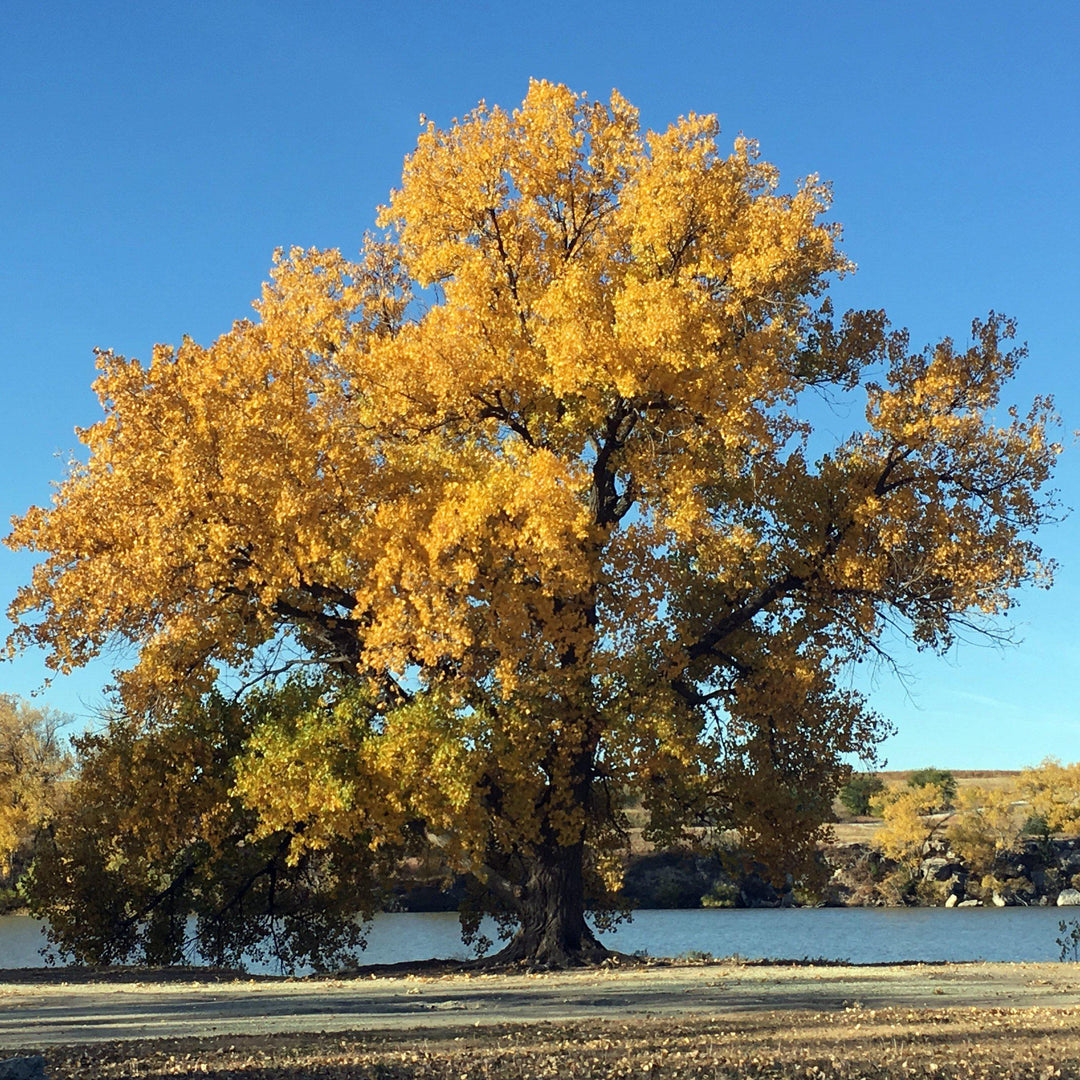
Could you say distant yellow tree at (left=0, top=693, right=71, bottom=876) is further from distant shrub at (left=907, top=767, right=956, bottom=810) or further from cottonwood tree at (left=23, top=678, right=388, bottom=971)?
distant shrub at (left=907, top=767, right=956, bottom=810)

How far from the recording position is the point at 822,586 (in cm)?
2255

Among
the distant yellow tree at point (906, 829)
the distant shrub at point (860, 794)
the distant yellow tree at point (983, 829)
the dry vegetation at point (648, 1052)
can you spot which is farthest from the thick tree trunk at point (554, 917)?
the distant shrub at point (860, 794)

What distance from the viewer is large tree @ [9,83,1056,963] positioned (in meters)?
19.2

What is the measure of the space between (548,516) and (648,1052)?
960 centimetres

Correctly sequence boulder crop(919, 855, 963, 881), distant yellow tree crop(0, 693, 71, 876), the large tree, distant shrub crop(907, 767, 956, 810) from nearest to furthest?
the large tree
distant yellow tree crop(0, 693, 71, 876)
boulder crop(919, 855, 963, 881)
distant shrub crop(907, 767, 956, 810)

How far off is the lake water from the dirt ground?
13956 mm

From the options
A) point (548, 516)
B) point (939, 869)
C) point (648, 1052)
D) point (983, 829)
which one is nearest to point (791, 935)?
Answer: point (939, 869)

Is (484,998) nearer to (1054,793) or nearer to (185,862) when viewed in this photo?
(185,862)

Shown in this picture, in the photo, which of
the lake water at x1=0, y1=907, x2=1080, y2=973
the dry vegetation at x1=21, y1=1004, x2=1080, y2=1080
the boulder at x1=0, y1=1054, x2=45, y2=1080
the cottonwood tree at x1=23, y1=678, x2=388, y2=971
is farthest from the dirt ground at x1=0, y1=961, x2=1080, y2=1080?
the lake water at x1=0, y1=907, x2=1080, y2=973

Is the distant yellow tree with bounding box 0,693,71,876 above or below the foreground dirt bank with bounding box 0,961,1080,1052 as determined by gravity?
above

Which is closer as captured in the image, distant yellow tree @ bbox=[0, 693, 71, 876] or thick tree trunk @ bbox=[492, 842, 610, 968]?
thick tree trunk @ bbox=[492, 842, 610, 968]

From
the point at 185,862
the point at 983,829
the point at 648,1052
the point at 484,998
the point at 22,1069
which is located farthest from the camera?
the point at 983,829

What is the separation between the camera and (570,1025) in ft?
40.4

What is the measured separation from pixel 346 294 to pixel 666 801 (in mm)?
12051
